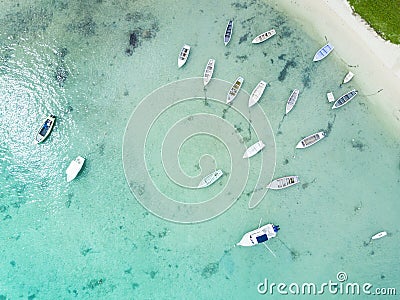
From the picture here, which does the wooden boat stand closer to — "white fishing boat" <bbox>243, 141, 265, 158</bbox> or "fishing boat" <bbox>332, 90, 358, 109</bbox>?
"fishing boat" <bbox>332, 90, 358, 109</bbox>

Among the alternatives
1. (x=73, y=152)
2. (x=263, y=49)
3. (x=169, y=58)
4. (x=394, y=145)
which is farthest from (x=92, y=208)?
(x=394, y=145)

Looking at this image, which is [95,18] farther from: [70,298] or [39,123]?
[70,298]

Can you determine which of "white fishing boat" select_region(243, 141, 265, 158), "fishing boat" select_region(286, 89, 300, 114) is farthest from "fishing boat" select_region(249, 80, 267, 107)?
"white fishing boat" select_region(243, 141, 265, 158)

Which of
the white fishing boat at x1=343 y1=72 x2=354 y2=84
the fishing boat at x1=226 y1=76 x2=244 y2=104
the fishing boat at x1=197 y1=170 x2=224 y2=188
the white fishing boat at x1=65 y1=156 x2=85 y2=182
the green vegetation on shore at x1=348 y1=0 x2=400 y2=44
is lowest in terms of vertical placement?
the fishing boat at x1=197 y1=170 x2=224 y2=188

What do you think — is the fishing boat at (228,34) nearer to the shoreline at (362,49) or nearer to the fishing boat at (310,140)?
the shoreline at (362,49)

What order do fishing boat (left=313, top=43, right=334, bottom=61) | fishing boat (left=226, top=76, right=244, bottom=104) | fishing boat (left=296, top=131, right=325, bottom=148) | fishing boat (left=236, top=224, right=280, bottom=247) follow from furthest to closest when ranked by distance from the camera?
fishing boat (left=226, top=76, right=244, bottom=104) < fishing boat (left=313, top=43, right=334, bottom=61) < fishing boat (left=296, top=131, right=325, bottom=148) < fishing boat (left=236, top=224, right=280, bottom=247)

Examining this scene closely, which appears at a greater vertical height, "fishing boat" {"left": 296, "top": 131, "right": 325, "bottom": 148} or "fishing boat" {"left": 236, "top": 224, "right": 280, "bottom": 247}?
"fishing boat" {"left": 296, "top": 131, "right": 325, "bottom": 148}

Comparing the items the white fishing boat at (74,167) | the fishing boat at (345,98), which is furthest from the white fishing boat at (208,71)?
the white fishing boat at (74,167)
